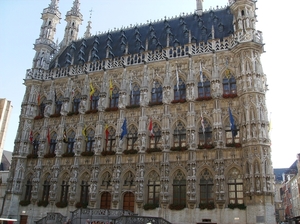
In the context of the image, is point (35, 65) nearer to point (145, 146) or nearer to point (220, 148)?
point (145, 146)

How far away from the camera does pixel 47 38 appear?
33.3 metres

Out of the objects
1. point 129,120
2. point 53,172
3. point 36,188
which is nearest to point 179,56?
point 129,120

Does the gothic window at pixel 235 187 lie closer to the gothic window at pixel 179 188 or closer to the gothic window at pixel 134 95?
the gothic window at pixel 179 188

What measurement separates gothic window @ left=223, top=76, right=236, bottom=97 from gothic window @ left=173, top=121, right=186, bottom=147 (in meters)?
4.36

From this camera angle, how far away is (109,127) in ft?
86.9

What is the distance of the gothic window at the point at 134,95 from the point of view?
26.7 metres

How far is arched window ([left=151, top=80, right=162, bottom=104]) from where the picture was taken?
2586 cm

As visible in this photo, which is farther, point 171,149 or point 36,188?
point 36,188

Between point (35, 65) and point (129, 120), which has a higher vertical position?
point (35, 65)

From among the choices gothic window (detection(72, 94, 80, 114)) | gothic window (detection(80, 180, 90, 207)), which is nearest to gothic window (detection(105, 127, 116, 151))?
gothic window (detection(80, 180, 90, 207))

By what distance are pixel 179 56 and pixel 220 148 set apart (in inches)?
353

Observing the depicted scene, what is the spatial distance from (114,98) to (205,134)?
30.7ft

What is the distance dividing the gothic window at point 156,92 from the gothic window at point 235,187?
28.3 feet

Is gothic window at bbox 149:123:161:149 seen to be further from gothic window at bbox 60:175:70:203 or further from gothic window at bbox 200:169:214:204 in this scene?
gothic window at bbox 60:175:70:203
